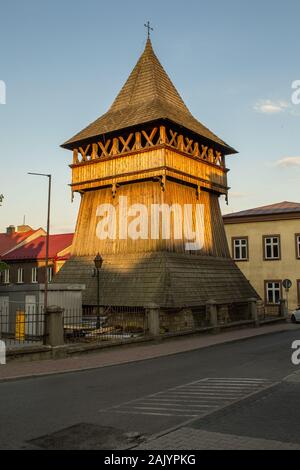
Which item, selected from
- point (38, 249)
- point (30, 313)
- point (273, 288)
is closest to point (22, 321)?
point (30, 313)

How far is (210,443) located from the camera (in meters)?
6.21

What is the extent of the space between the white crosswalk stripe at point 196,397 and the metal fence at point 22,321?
1030 centimetres

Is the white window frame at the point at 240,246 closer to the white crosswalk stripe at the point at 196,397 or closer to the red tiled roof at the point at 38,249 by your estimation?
the red tiled roof at the point at 38,249

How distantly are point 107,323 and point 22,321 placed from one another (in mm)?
5658

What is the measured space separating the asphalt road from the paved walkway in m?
0.31

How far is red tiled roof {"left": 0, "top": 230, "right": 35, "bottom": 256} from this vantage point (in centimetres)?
5559

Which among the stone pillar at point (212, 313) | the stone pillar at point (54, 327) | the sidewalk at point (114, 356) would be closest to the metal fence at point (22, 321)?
the stone pillar at point (54, 327)

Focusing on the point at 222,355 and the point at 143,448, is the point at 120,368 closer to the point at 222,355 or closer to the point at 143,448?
the point at 222,355

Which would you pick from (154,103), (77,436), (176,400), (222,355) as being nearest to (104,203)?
(154,103)

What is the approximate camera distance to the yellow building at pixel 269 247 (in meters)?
38.4

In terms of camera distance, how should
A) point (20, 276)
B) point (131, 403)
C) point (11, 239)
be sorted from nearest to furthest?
point (131, 403)
point (20, 276)
point (11, 239)

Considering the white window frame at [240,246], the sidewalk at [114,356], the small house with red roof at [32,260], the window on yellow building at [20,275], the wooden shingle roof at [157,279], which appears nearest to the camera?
the sidewalk at [114,356]

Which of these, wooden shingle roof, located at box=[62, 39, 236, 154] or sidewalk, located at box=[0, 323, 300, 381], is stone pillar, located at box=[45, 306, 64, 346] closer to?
sidewalk, located at box=[0, 323, 300, 381]

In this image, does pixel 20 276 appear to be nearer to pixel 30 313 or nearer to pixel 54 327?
pixel 30 313
